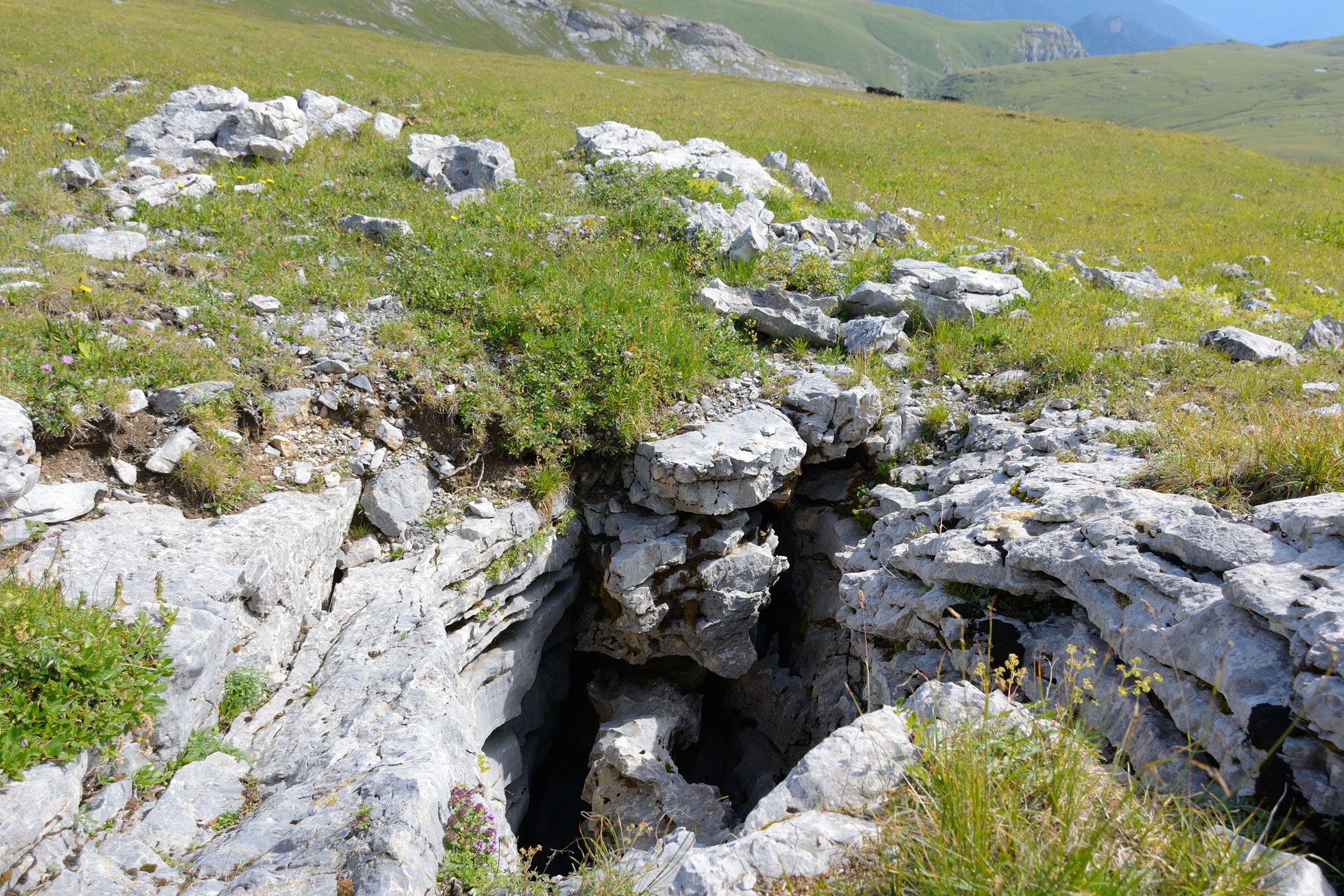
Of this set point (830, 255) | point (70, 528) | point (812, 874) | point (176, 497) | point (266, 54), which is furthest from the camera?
point (266, 54)

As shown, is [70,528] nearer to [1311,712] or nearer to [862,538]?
[862,538]

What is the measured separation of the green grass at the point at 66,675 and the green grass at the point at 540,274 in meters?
2.30

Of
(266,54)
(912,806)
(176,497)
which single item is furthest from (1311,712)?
(266,54)

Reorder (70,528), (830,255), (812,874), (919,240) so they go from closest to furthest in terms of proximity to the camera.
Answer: (812,874) < (70,528) < (830,255) < (919,240)

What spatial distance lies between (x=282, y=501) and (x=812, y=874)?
261 inches

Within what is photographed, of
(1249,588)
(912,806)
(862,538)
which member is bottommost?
(862,538)

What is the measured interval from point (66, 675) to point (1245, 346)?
14.7 m

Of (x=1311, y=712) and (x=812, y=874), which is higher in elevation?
(x=1311, y=712)

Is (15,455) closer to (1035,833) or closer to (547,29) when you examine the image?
(1035,833)

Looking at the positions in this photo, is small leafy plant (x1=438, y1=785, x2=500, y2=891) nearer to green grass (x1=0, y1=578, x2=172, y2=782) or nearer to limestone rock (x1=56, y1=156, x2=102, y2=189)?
green grass (x1=0, y1=578, x2=172, y2=782)

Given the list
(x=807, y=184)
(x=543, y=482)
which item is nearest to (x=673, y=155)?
(x=807, y=184)

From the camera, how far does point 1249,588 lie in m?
4.69

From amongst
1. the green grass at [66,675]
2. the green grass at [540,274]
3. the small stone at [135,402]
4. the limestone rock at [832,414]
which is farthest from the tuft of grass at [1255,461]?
the small stone at [135,402]

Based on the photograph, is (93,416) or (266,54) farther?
(266,54)
